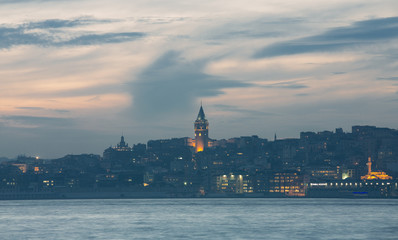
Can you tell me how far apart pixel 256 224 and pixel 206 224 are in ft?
21.5

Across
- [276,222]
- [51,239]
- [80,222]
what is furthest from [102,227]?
[276,222]

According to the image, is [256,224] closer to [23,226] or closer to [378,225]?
[378,225]

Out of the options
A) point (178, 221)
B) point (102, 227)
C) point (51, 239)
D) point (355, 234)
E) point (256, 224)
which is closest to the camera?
point (51, 239)

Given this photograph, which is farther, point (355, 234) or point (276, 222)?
point (276, 222)

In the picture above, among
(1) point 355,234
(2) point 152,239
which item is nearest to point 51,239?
(2) point 152,239

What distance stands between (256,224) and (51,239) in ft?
104

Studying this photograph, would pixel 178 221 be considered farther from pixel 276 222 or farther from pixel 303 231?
pixel 303 231

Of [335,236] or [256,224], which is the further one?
[256,224]

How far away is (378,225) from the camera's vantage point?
311ft

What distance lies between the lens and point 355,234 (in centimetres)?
8175

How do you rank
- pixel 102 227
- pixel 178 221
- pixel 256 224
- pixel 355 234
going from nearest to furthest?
pixel 355 234 < pixel 102 227 < pixel 256 224 < pixel 178 221

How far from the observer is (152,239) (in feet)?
251

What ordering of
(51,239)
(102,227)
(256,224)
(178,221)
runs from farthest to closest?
(178,221)
(256,224)
(102,227)
(51,239)

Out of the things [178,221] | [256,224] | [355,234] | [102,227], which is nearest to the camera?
[355,234]
